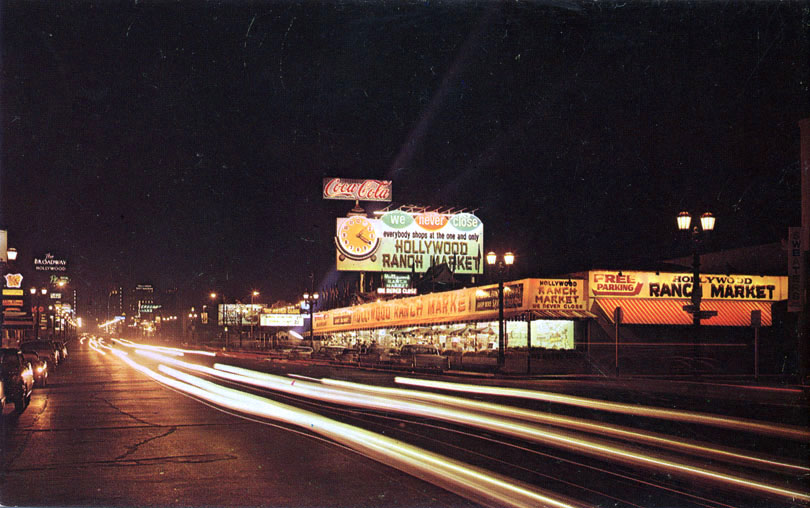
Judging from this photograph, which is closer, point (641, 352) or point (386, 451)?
point (386, 451)

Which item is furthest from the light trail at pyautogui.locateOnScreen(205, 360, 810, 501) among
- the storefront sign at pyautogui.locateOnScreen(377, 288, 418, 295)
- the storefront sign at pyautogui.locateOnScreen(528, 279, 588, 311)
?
the storefront sign at pyautogui.locateOnScreen(377, 288, 418, 295)

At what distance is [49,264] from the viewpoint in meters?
138

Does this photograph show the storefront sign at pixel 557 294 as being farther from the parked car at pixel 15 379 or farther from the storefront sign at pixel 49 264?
the storefront sign at pixel 49 264

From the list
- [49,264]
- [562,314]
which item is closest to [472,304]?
[562,314]

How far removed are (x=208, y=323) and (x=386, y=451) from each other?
583ft

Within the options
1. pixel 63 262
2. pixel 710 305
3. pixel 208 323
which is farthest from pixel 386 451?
pixel 208 323

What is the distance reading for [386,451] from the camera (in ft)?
37.9

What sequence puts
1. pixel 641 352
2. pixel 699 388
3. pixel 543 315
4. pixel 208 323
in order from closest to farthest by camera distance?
pixel 699 388
pixel 641 352
pixel 543 315
pixel 208 323

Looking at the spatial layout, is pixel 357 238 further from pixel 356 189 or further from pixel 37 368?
pixel 37 368

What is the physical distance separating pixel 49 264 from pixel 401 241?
107 meters

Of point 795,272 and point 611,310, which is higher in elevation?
point 795,272

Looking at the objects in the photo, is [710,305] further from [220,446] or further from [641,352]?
[220,446]

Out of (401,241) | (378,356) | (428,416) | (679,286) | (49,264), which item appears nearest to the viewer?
(428,416)

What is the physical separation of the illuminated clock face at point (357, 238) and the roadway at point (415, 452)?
3343 centimetres
